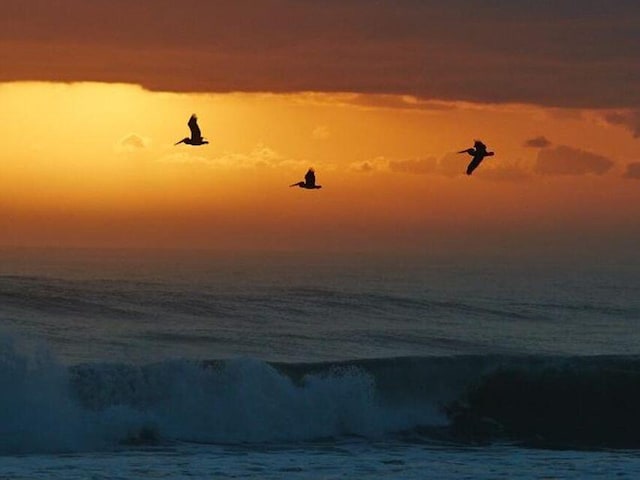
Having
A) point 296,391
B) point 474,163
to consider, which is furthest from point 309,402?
point 474,163

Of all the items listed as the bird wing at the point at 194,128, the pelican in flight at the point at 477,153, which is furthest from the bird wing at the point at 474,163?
the bird wing at the point at 194,128

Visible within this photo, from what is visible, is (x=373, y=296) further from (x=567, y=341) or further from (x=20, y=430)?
(x=20, y=430)

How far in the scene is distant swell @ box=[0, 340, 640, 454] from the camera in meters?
25.7

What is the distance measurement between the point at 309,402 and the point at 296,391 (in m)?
0.53

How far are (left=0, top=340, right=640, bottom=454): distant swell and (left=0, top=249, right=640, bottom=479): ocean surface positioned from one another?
44mm

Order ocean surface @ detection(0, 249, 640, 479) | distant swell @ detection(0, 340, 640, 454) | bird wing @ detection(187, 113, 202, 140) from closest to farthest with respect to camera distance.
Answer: ocean surface @ detection(0, 249, 640, 479)
distant swell @ detection(0, 340, 640, 454)
bird wing @ detection(187, 113, 202, 140)

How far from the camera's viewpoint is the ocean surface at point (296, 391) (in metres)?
23.7

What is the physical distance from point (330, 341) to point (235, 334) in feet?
8.27

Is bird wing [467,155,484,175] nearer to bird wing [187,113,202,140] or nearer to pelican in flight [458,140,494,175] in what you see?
pelican in flight [458,140,494,175]

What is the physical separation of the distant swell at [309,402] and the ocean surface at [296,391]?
4cm

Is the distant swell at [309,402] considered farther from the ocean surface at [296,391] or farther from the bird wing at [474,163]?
the bird wing at [474,163]

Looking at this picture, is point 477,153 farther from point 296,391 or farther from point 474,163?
point 296,391

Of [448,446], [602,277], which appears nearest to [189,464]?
[448,446]

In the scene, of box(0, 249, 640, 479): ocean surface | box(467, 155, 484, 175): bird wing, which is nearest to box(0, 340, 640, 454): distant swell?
box(0, 249, 640, 479): ocean surface
